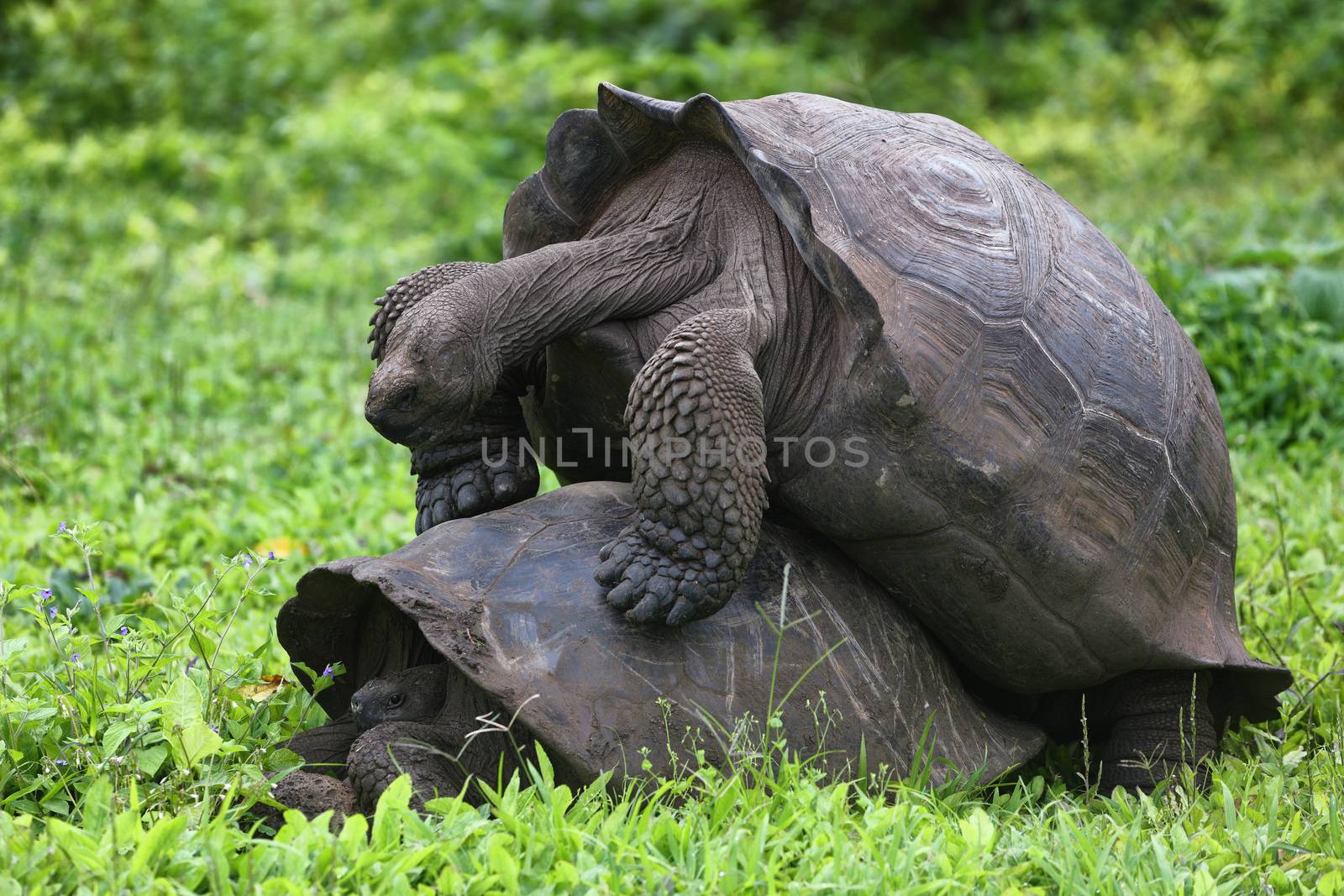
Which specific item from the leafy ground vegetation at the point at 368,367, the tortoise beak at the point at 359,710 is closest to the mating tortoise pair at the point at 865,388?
the leafy ground vegetation at the point at 368,367

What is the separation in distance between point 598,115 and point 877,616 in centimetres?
134

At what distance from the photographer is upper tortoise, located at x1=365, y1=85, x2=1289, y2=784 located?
2.66m

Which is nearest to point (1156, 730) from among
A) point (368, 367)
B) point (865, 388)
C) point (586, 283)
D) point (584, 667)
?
point (865, 388)

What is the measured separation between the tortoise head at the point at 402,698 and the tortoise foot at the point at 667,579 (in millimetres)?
467

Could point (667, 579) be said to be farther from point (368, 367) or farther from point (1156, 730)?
point (368, 367)

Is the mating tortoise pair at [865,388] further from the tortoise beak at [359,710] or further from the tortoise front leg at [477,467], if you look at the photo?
the tortoise beak at [359,710]

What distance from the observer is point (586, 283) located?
2.94 meters

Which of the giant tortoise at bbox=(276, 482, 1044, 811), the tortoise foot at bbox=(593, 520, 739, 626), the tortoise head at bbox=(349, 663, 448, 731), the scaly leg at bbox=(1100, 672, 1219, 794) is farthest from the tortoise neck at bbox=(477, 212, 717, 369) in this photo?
the scaly leg at bbox=(1100, 672, 1219, 794)

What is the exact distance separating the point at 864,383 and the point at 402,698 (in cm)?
119

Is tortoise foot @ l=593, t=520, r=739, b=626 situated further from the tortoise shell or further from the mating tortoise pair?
the tortoise shell

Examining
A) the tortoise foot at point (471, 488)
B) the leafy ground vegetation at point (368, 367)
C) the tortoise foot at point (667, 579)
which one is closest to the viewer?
the leafy ground vegetation at point (368, 367)

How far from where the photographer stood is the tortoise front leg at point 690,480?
257cm

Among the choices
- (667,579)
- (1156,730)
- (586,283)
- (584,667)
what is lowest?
(1156,730)

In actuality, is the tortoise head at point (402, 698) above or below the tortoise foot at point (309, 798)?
above
